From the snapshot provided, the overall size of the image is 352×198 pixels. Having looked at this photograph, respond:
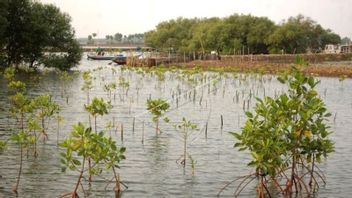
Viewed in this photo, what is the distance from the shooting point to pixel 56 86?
141 feet

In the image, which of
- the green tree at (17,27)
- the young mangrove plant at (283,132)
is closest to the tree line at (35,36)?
the green tree at (17,27)

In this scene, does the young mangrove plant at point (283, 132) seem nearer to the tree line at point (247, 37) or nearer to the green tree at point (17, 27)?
the green tree at point (17, 27)

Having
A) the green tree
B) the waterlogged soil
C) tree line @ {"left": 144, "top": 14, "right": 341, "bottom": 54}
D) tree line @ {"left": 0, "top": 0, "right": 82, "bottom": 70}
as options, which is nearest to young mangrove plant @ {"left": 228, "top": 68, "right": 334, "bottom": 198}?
the waterlogged soil

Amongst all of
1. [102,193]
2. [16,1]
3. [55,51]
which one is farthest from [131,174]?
[55,51]

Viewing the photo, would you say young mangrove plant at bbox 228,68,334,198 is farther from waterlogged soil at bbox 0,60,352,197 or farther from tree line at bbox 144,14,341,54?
tree line at bbox 144,14,341,54

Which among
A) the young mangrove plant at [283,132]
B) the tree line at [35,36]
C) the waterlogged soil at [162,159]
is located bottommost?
the waterlogged soil at [162,159]

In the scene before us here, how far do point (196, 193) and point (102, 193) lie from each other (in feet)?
7.58

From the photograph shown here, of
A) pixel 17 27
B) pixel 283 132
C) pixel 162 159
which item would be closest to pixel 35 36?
pixel 17 27

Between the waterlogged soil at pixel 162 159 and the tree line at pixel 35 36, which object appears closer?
the waterlogged soil at pixel 162 159

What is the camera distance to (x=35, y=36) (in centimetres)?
5972

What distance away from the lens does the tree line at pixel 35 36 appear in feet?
191

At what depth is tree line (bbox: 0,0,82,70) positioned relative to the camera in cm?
5828

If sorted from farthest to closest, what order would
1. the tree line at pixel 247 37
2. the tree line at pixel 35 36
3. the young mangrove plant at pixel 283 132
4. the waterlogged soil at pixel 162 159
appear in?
1. the tree line at pixel 247 37
2. the tree line at pixel 35 36
3. the waterlogged soil at pixel 162 159
4. the young mangrove plant at pixel 283 132

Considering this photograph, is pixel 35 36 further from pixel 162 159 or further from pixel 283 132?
pixel 283 132
